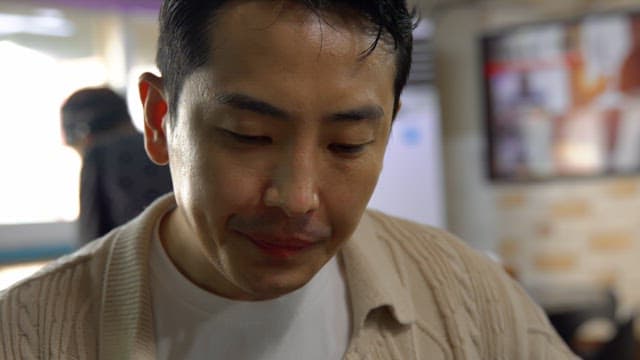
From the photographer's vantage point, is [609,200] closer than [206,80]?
No

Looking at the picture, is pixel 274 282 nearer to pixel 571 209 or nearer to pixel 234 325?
pixel 234 325

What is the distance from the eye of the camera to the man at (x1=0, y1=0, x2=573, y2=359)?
0.78 meters

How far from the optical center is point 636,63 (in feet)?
11.9

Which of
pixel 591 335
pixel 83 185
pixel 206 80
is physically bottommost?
pixel 591 335

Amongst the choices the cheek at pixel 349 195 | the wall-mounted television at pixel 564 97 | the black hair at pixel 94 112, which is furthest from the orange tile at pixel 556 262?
the cheek at pixel 349 195

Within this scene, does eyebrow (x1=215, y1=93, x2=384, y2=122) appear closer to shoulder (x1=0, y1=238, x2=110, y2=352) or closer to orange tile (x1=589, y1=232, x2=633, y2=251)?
shoulder (x1=0, y1=238, x2=110, y2=352)

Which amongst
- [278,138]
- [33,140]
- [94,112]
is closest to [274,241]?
[278,138]

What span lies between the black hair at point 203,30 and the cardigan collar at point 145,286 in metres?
0.20

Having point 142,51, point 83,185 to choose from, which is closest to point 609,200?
point 142,51

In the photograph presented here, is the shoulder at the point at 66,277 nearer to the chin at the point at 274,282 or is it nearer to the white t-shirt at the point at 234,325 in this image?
the white t-shirt at the point at 234,325

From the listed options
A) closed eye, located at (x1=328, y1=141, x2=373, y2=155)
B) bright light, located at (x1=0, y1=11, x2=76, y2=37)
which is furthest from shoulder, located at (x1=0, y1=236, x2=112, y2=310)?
bright light, located at (x1=0, y1=11, x2=76, y2=37)

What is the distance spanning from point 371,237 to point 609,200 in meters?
3.01

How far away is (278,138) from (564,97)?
131 inches

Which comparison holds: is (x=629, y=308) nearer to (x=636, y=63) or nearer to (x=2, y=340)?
(x=636, y=63)
